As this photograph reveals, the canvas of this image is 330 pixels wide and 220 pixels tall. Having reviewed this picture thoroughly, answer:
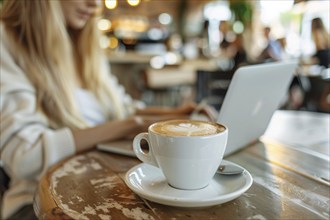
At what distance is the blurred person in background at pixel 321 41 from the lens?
11.4 ft

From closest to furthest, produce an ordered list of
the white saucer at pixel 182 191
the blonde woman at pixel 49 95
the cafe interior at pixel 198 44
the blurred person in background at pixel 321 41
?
the white saucer at pixel 182 191, the blonde woman at pixel 49 95, the cafe interior at pixel 198 44, the blurred person in background at pixel 321 41

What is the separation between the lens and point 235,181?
0.53 m

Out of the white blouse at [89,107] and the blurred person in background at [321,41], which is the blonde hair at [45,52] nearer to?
the white blouse at [89,107]

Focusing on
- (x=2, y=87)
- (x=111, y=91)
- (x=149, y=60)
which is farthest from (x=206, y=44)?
(x=2, y=87)

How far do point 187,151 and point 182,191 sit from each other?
7 centimetres

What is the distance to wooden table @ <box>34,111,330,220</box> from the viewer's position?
0.47 meters

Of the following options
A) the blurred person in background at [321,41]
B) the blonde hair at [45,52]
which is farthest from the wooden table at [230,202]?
the blurred person in background at [321,41]

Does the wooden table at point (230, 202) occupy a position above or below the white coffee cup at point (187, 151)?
below

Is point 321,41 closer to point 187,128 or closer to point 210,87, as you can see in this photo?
point 210,87

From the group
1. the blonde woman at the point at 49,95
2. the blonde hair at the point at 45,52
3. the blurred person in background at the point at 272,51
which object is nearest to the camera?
the blonde woman at the point at 49,95

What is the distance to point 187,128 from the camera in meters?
0.51

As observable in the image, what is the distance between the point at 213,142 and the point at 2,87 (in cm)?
63

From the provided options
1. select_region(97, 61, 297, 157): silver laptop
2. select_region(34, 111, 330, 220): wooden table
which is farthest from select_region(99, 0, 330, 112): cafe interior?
select_region(34, 111, 330, 220): wooden table

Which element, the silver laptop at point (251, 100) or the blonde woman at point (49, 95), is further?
the blonde woman at point (49, 95)
